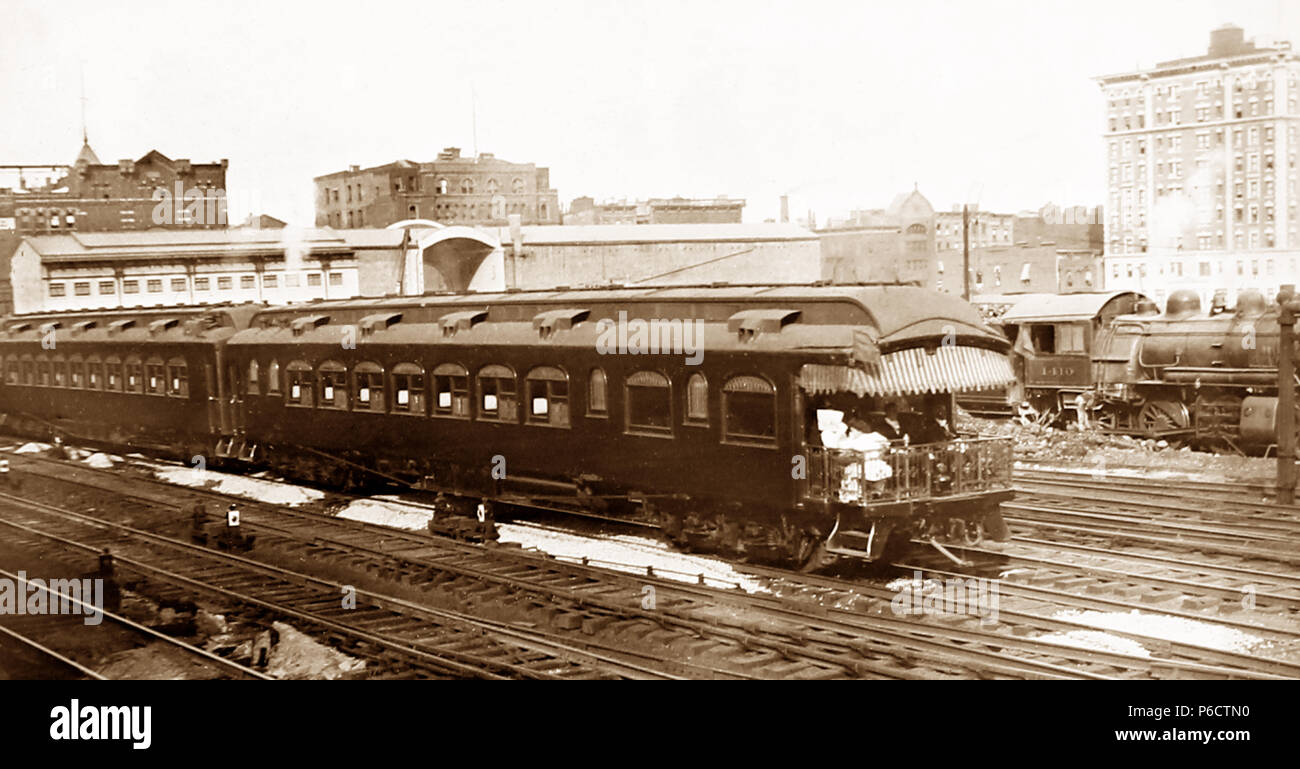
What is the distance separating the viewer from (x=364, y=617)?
12.2 metres

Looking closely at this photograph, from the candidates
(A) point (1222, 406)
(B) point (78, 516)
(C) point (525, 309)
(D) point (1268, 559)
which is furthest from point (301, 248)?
(D) point (1268, 559)

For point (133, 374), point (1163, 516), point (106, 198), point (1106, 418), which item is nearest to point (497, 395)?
point (1163, 516)

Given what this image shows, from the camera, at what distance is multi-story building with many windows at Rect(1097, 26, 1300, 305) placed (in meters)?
12.1

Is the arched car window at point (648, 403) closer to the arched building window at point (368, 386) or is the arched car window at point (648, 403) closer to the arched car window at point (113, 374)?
the arched building window at point (368, 386)

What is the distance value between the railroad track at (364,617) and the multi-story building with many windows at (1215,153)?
8104 millimetres

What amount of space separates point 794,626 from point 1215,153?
26.1 feet

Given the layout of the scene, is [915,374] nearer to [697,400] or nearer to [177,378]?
[697,400]

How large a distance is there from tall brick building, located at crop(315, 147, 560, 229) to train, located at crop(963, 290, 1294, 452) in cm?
1879

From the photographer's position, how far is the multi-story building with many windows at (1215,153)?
1209 cm

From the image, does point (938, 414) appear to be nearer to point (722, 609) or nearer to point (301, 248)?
point (722, 609)

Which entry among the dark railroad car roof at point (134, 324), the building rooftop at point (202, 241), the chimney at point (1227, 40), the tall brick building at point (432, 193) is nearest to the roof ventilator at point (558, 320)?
the chimney at point (1227, 40)

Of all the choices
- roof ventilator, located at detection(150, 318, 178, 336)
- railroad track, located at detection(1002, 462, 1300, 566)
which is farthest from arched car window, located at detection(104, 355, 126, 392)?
railroad track, located at detection(1002, 462, 1300, 566)

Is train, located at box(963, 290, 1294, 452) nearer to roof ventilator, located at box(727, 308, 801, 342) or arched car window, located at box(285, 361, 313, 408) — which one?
roof ventilator, located at box(727, 308, 801, 342)

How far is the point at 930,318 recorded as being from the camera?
12609 millimetres
